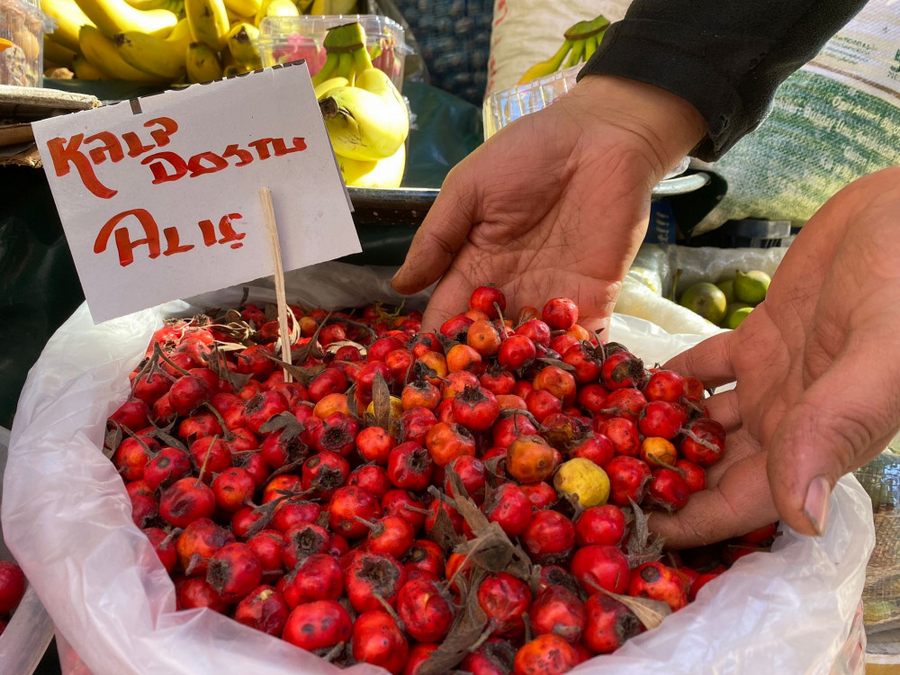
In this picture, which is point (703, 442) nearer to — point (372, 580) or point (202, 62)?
point (372, 580)

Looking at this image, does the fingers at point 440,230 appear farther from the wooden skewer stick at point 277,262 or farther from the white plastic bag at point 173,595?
the white plastic bag at point 173,595

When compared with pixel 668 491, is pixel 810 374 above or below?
above

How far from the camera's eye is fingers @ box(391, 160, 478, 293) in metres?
1.75

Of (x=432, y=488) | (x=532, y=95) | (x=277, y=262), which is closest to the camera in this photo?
(x=432, y=488)

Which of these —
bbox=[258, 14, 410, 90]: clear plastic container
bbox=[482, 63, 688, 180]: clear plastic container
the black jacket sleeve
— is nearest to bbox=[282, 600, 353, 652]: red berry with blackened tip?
the black jacket sleeve

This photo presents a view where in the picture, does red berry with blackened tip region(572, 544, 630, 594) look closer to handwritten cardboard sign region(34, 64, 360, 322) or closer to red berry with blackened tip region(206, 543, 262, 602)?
red berry with blackened tip region(206, 543, 262, 602)

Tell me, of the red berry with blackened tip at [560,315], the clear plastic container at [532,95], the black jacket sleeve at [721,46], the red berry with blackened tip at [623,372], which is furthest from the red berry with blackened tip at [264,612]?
the clear plastic container at [532,95]

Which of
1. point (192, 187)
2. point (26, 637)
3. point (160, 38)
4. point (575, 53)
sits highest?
point (160, 38)

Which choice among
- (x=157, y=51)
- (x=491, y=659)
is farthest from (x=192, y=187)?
(x=157, y=51)

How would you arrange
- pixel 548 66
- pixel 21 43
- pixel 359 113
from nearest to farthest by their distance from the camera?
pixel 359 113
pixel 21 43
pixel 548 66

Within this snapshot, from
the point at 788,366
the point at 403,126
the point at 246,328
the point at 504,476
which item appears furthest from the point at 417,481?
the point at 403,126

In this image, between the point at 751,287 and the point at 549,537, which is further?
the point at 751,287

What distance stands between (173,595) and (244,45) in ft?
8.75

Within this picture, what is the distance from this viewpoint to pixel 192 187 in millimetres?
1428
